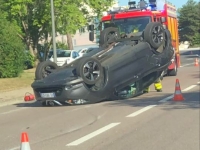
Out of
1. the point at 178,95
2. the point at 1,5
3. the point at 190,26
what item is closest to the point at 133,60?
the point at 178,95

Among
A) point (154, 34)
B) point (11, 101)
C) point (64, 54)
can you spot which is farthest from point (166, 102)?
point (64, 54)

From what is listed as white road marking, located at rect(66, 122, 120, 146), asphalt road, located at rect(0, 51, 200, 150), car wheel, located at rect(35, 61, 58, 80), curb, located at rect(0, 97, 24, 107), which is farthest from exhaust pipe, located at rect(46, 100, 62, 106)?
white road marking, located at rect(66, 122, 120, 146)

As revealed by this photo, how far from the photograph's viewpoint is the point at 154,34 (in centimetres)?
1680

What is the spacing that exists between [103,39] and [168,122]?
7.89 metres

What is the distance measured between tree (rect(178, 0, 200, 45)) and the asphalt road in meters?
92.1

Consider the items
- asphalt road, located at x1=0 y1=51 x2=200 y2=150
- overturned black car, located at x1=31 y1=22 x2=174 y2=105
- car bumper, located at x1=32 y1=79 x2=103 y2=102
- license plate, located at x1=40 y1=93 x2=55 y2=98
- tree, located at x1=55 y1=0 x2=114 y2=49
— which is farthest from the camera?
tree, located at x1=55 y1=0 x2=114 y2=49

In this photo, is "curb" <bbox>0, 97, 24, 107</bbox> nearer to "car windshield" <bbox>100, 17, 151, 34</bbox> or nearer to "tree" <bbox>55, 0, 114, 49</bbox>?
"car windshield" <bbox>100, 17, 151, 34</bbox>

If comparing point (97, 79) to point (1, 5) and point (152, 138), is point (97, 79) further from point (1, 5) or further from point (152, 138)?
point (1, 5)

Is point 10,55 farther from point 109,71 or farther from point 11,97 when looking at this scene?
point 109,71

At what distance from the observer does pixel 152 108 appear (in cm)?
1338

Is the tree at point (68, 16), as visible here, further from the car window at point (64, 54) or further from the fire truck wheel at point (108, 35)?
the fire truck wheel at point (108, 35)

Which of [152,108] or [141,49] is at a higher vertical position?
[141,49]

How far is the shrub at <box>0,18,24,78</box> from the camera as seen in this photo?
90.3ft

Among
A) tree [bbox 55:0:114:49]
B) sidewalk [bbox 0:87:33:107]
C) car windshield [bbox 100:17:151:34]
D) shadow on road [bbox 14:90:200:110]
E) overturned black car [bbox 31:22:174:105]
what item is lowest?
sidewalk [bbox 0:87:33:107]
